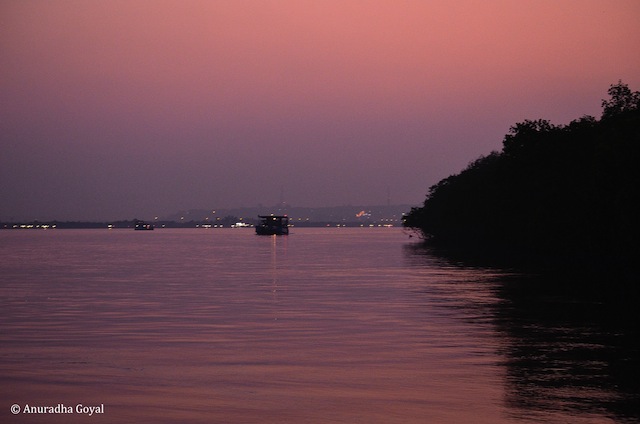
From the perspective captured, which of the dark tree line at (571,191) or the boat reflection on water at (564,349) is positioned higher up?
the dark tree line at (571,191)

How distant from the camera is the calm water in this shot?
64.2 feet

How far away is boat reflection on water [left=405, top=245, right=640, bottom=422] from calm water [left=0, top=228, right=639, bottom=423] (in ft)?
0.21

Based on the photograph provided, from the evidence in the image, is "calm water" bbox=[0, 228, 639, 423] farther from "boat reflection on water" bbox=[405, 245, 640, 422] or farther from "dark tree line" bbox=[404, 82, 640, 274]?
"dark tree line" bbox=[404, 82, 640, 274]

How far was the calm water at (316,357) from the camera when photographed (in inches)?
771

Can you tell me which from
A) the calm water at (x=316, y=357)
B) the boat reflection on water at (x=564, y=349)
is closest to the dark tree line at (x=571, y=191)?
the boat reflection on water at (x=564, y=349)

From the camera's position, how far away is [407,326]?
35.6 m

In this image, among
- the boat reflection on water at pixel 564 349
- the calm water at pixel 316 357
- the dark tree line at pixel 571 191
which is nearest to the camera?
the calm water at pixel 316 357

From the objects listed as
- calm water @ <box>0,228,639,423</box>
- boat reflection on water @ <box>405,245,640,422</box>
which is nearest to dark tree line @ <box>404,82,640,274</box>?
boat reflection on water @ <box>405,245,640,422</box>

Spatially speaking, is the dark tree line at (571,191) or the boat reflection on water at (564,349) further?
the dark tree line at (571,191)

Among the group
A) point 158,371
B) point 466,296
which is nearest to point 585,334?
point 158,371

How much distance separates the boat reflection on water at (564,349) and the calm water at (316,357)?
0.07 metres

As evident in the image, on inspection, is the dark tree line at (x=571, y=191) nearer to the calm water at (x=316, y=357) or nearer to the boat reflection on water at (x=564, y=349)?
the boat reflection on water at (x=564, y=349)

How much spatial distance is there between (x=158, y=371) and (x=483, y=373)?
7.49m

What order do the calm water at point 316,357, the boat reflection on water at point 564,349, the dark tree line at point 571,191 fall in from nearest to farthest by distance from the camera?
the calm water at point 316,357
the boat reflection on water at point 564,349
the dark tree line at point 571,191
